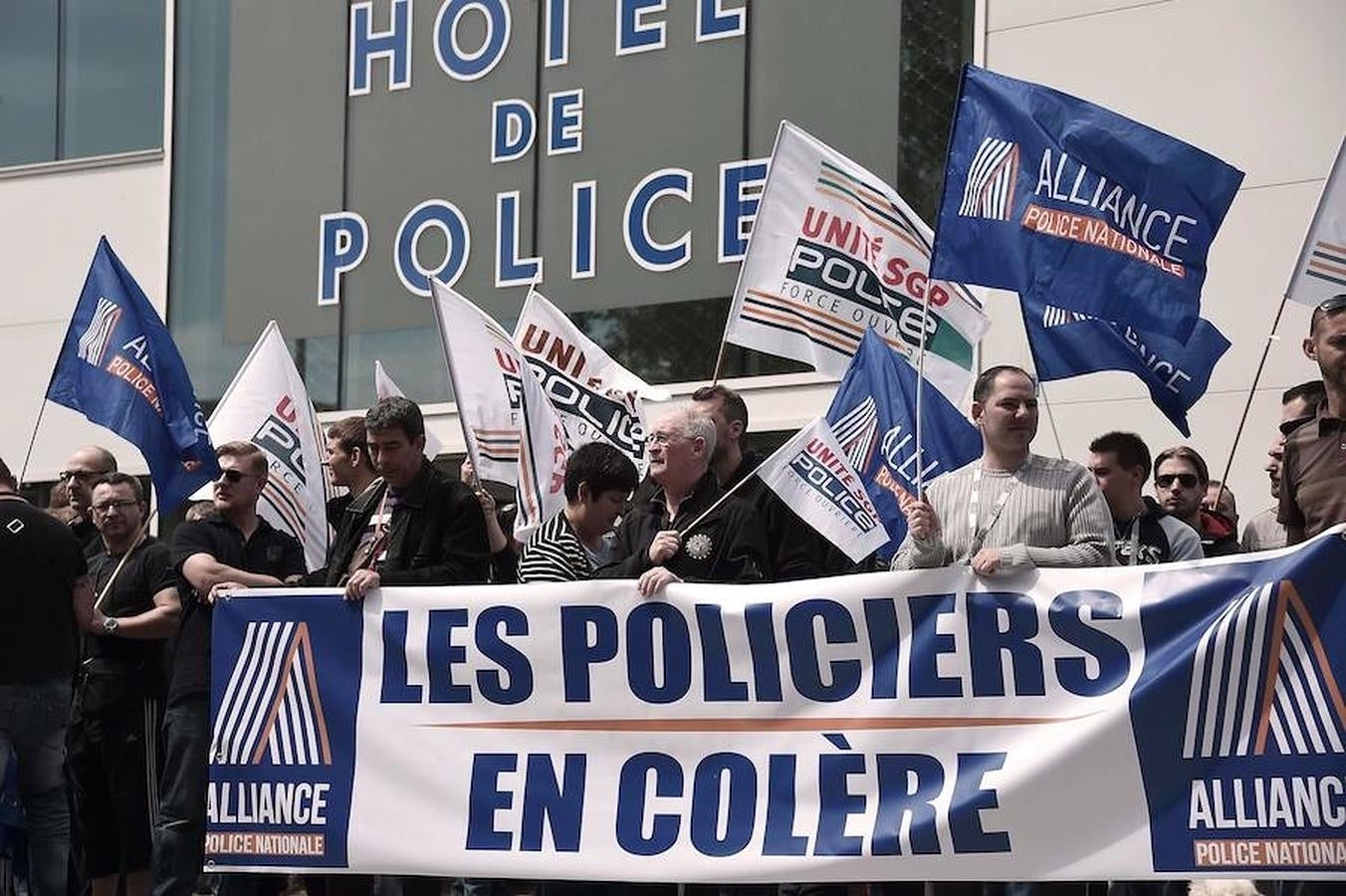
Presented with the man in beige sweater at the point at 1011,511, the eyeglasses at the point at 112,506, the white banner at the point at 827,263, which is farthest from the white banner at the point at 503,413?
the man in beige sweater at the point at 1011,511

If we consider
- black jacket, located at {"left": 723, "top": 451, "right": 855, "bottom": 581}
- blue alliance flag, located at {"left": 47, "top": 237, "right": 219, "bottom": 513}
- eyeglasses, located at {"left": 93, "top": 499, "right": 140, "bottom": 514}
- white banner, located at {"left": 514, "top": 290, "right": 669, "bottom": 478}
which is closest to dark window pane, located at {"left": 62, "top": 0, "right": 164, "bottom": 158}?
blue alliance flag, located at {"left": 47, "top": 237, "right": 219, "bottom": 513}

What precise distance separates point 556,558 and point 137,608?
96.9 inches

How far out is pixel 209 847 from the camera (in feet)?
28.0

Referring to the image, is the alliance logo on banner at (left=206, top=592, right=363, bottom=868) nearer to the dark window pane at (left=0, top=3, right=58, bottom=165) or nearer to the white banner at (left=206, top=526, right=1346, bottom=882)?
the white banner at (left=206, top=526, right=1346, bottom=882)

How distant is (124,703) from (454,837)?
2.45 m

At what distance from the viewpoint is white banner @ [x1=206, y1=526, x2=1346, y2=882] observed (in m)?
6.99

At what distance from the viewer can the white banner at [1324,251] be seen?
8.61 meters

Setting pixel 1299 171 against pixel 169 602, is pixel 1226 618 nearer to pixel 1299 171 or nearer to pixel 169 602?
pixel 169 602

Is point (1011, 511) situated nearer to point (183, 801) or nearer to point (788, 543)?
point (788, 543)

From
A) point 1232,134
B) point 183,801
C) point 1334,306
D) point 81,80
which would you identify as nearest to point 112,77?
point 81,80

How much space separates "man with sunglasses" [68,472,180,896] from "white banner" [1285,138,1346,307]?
4.95 meters

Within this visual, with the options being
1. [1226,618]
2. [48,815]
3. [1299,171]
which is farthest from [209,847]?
[1299,171]

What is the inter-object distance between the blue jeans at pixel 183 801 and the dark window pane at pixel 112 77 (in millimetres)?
12973

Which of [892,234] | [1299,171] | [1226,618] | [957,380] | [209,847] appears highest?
[1299,171]
